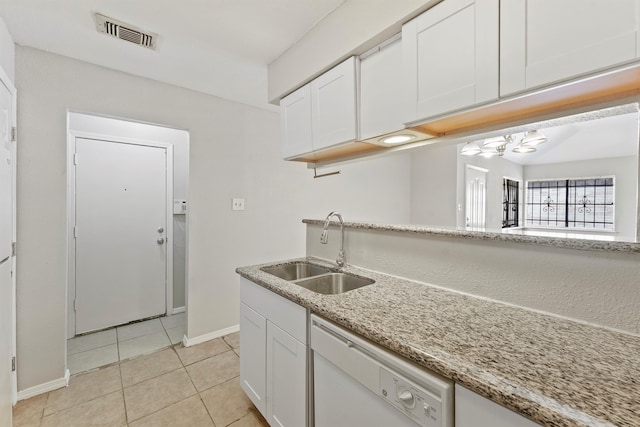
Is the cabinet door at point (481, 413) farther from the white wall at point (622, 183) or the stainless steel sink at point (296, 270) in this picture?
the white wall at point (622, 183)

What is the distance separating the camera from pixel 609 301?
94 centimetres

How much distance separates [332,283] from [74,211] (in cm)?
269

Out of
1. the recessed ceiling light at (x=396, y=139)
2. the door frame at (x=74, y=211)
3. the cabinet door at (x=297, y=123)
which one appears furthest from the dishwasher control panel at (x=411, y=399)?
the door frame at (x=74, y=211)

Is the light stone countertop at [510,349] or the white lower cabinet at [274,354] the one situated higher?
the light stone countertop at [510,349]

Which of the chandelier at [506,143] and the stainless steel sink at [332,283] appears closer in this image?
the stainless steel sink at [332,283]

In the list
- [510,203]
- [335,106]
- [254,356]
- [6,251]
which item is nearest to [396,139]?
[335,106]

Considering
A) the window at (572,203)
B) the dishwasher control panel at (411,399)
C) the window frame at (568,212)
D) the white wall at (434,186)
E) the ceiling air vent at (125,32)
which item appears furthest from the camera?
the window at (572,203)

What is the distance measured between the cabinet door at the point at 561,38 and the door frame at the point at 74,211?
3.12 meters

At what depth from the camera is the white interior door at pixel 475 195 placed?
4.31 m

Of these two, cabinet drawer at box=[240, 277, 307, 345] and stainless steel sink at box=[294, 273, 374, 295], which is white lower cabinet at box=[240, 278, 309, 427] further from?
stainless steel sink at box=[294, 273, 374, 295]

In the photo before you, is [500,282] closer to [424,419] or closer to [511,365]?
[511,365]

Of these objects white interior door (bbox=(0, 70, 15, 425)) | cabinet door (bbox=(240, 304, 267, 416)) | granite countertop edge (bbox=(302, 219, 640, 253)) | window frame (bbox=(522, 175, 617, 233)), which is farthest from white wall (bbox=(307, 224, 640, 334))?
window frame (bbox=(522, 175, 617, 233))

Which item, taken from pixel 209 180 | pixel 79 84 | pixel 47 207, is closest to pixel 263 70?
pixel 209 180

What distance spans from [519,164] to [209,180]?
21.7 ft
